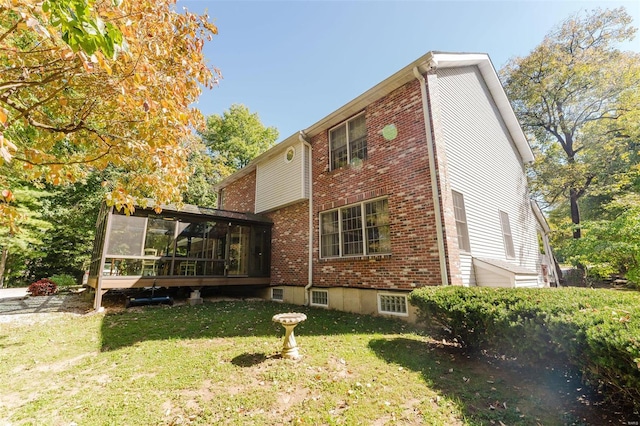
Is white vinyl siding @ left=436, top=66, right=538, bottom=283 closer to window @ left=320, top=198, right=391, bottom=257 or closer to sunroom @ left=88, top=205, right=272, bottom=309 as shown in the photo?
window @ left=320, top=198, right=391, bottom=257

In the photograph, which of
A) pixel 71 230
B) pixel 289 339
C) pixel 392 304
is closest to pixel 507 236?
pixel 392 304

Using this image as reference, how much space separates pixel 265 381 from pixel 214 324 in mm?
3638

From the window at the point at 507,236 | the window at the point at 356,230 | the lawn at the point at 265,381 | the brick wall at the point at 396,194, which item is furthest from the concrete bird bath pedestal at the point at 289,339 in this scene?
the window at the point at 507,236

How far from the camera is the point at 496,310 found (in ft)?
13.0

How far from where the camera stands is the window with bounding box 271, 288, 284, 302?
36.2ft

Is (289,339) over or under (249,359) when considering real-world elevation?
over

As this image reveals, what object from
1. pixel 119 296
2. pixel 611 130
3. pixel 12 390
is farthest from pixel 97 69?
pixel 611 130

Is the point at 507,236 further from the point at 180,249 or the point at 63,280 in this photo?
the point at 63,280

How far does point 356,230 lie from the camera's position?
866 centimetres

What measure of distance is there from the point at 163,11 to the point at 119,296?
11031mm

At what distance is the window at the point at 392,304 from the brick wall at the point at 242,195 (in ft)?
25.6

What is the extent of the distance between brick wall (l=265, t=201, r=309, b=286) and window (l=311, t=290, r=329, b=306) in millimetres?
536

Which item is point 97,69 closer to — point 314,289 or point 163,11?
point 163,11

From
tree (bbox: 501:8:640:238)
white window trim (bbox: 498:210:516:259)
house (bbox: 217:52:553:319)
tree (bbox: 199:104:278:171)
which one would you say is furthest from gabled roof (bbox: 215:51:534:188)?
tree (bbox: 199:104:278:171)
